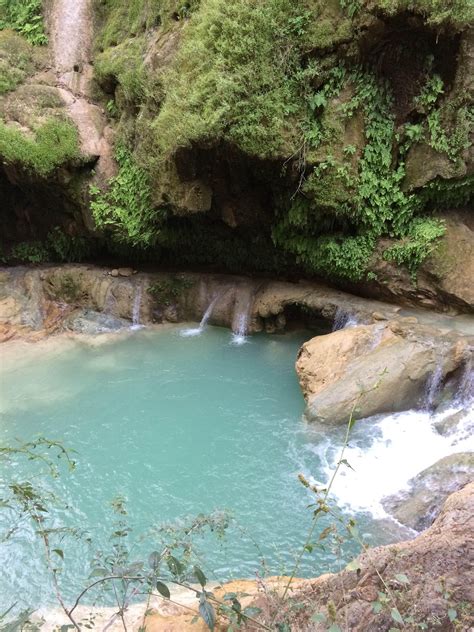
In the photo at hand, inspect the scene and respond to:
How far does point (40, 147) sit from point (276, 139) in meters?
5.18

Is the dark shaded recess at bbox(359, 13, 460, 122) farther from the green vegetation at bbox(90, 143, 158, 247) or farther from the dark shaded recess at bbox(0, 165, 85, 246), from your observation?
the dark shaded recess at bbox(0, 165, 85, 246)

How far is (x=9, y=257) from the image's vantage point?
1259cm

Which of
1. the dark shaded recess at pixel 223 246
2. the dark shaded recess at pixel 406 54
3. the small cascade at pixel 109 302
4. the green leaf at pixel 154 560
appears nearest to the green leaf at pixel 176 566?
the green leaf at pixel 154 560

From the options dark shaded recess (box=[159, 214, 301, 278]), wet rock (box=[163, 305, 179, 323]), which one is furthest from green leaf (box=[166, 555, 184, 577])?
wet rock (box=[163, 305, 179, 323])

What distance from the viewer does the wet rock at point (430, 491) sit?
5461 mm

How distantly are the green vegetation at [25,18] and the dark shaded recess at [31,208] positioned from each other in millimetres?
3542

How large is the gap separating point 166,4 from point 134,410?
821 centimetres

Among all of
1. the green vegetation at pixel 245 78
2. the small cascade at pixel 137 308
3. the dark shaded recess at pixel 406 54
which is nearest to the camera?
the dark shaded recess at pixel 406 54

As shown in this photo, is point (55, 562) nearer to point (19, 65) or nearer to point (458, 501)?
point (458, 501)

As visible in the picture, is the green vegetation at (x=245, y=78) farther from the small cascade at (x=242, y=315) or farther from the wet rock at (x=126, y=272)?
the wet rock at (x=126, y=272)

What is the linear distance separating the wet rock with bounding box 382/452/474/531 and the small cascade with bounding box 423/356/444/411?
149 cm

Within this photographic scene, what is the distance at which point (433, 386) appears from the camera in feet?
24.4

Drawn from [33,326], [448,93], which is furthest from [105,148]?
[448,93]

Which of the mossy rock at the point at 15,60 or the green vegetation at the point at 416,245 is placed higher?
the mossy rock at the point at 15,60
